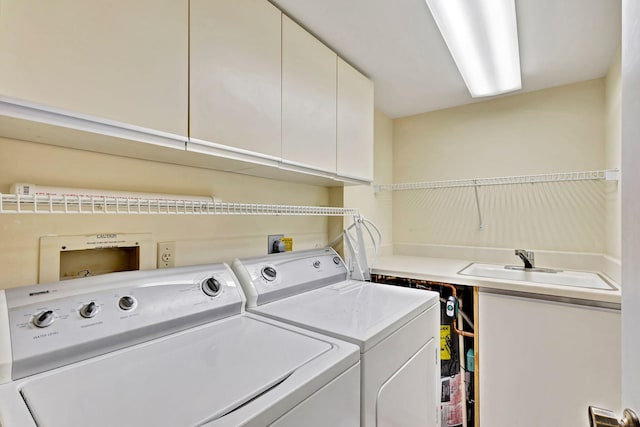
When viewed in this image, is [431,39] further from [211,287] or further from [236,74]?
[211,287]

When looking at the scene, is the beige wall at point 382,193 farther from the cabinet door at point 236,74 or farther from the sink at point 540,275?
the cabinet door at point 236,74

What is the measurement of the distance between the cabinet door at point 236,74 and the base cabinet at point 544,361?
1580 mm

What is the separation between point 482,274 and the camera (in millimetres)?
2176

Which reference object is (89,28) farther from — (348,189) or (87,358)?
(348,189)

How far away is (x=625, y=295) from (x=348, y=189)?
1737 mm

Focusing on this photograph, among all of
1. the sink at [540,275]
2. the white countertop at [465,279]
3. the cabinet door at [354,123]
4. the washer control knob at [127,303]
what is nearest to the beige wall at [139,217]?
the washer control knob at [127,303]

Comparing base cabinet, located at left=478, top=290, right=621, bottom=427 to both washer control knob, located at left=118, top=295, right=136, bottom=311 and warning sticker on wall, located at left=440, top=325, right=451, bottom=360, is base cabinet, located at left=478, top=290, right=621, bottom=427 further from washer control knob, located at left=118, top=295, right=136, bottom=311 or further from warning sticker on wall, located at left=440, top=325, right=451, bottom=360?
washer control knob, located at left=118, top=295, right=136, bottom=311

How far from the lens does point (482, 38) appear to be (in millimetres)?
1576

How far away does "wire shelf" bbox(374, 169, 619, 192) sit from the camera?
2.04 metres

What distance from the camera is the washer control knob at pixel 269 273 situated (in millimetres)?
1450

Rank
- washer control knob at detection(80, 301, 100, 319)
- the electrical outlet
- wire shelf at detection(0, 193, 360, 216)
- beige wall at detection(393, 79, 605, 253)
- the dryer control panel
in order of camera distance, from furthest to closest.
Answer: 1. beige wall at detection(393, 79, 605, 253)
2. the dryer control panel
3. the electrical outlet
4. washer control knob at detection(80, 301, 100, 319)
5. wire shelf at detection(0, 193, 360, 216)

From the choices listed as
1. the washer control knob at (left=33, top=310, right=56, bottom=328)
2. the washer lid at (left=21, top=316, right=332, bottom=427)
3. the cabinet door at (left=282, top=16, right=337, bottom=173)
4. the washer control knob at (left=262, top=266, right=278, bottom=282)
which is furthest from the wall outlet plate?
the washer control knob at (left=33, top=310, right=56, bottom=328)

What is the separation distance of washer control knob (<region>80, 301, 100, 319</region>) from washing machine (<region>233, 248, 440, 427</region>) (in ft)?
1.83

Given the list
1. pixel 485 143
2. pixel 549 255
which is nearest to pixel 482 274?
pixel 549 255
